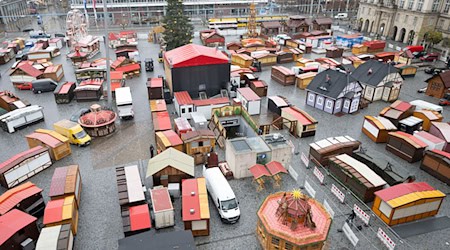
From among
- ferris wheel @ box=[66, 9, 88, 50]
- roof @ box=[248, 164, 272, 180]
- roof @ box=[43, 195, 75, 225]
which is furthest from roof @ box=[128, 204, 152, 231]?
ferris wheel @ box=[66, 9, 88, 50]

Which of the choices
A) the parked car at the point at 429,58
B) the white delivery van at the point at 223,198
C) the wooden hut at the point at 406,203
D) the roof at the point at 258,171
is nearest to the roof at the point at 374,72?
the wooden hut at the point at 406,203

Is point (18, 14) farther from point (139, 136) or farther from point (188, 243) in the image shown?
point (188, 243)

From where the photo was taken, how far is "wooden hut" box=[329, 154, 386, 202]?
21.1 m

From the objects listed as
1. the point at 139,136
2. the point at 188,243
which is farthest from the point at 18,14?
the point at 188,243

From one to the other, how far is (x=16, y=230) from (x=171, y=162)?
9519 millimetres

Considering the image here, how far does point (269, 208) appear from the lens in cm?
1811

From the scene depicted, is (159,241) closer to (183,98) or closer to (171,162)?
(171,162)

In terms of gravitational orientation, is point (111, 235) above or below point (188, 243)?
below

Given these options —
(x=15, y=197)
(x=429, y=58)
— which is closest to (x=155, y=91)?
(x=15, y=197)

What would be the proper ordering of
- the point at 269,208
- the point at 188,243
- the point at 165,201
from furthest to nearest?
the point at 165,201
the point at 269,208
the point at 188,243

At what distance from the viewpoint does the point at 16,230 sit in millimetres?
17000

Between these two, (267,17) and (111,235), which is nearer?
(111,235)

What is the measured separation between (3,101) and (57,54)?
26.1 meters

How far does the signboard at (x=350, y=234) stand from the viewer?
712 inches
